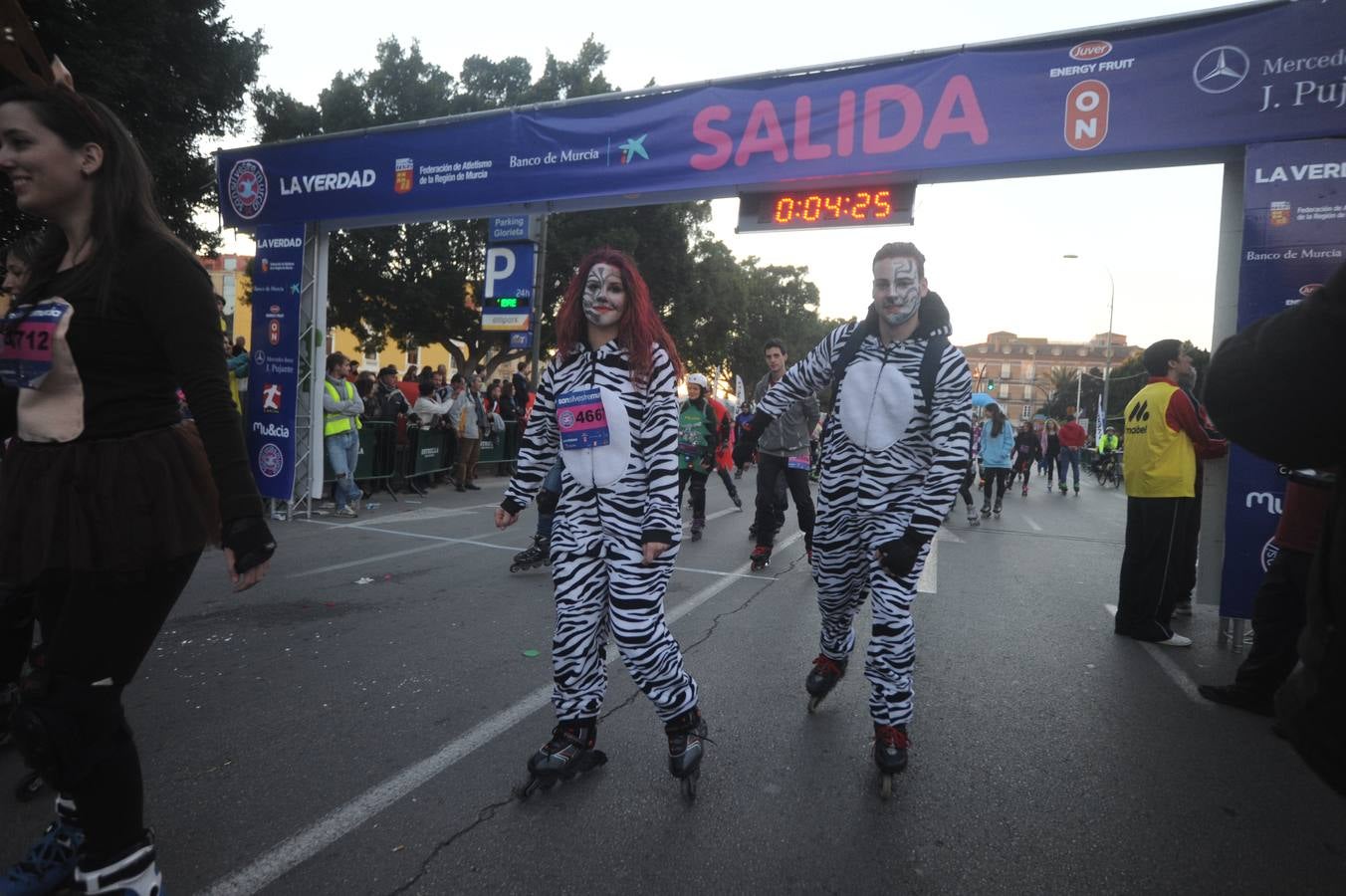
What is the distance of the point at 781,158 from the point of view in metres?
7.60

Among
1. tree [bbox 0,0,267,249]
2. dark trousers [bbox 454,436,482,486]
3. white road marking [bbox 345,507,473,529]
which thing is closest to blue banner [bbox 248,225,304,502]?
white road marking [bbox 345,507,473,529]

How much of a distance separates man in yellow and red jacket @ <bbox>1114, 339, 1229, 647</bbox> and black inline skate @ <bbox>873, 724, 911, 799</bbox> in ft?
10.2

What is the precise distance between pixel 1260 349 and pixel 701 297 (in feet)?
98.1

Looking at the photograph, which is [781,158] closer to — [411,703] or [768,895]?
[411,703]

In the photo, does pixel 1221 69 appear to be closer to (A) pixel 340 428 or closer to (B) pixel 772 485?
(B) pixel 772 485

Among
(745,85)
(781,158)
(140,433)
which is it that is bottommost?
(140,433)

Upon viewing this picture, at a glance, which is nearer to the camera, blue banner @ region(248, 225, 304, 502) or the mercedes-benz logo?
the mercedes-benz logo

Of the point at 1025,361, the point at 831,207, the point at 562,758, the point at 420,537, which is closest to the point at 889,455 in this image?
the point at 562,758

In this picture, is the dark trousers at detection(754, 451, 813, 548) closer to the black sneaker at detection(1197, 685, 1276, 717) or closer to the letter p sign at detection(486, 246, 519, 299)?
the black sneaker at detection(1197, 685, 1276, 717)

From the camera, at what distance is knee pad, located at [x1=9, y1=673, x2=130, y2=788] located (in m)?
1.69

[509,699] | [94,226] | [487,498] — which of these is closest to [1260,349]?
[94,226]

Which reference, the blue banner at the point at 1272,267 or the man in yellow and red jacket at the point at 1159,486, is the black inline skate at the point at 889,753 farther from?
the blue banner at the point at 1272,267

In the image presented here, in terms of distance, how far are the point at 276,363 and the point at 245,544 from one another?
28.7 feet

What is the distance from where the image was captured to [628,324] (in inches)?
112
